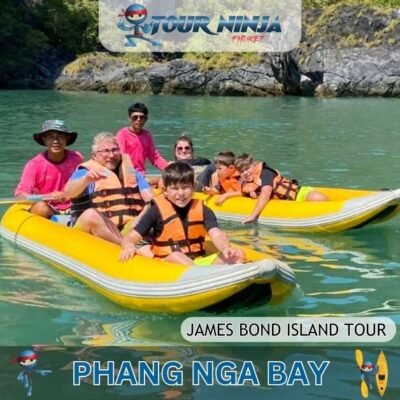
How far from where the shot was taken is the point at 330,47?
3055 cm

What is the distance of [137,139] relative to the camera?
793cm

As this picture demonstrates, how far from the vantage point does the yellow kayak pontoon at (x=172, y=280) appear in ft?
12.3

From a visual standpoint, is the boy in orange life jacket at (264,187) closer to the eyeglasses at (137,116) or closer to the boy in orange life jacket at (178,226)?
the eyeglasses at (137,116)

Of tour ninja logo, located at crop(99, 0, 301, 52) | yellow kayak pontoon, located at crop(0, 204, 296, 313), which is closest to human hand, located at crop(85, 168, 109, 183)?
yellow kayak pontoon, located at crop(0, 204, 296, 313)

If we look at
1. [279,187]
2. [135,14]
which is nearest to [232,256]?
[279,187]

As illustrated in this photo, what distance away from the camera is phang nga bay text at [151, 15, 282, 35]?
31812mm

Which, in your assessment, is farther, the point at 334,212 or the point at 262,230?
the point at 262,230

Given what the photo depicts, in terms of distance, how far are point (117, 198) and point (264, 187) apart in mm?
1967

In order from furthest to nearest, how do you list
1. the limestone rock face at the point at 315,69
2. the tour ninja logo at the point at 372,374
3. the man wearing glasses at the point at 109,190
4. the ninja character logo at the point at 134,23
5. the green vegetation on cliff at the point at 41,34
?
the green vegetation on cliff at the point at 41,34 → the ninja character logo at the point at 134,23 → the limestone rock face at the point at 315,69 → the man wearing glasses at the point at 109,190 → the tour ninja logo at the point at 372,374

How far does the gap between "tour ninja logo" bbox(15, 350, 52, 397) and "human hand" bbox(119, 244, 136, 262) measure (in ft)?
2.89

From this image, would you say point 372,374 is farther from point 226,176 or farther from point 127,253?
point 226,176

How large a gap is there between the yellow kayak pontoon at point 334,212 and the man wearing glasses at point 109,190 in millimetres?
1646

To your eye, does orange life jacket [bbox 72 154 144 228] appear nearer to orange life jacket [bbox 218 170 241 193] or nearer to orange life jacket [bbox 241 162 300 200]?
orange life jacket [bbox 241 162 300 200]

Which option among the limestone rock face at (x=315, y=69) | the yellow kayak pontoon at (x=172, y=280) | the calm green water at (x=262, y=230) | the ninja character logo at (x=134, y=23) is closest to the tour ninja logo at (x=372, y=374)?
the calm green water at (x=262, y=230)
